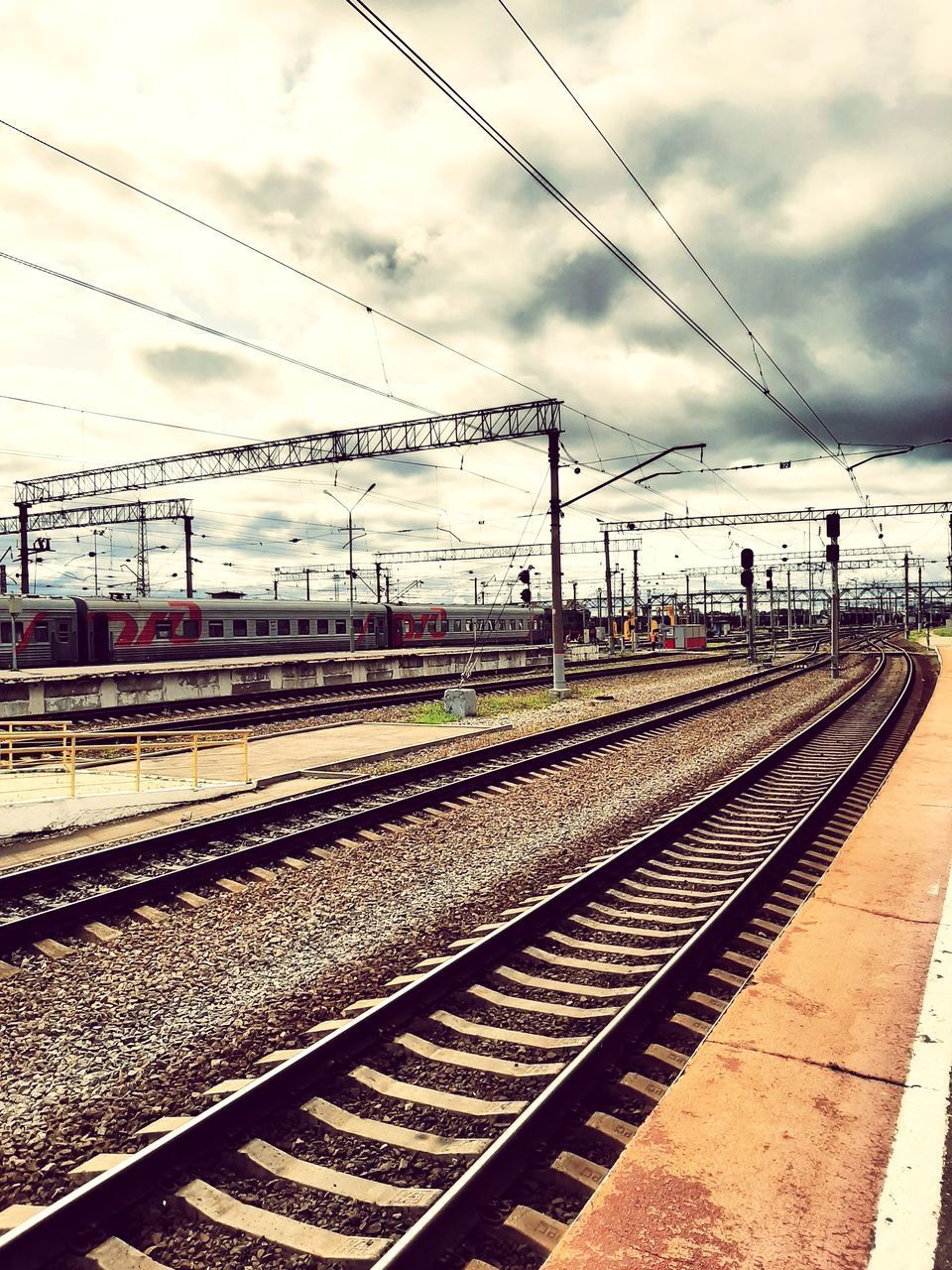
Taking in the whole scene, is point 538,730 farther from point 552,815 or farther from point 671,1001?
point 671,1001

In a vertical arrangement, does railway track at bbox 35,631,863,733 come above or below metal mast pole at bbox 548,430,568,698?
below

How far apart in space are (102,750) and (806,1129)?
12.8m

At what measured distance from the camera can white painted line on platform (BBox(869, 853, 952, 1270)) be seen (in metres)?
2.79

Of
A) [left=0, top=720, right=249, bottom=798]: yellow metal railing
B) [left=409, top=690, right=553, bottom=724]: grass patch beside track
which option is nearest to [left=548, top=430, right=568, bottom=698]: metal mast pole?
[left=409, top=690, right=553, bottom=724]: grass patch beside track

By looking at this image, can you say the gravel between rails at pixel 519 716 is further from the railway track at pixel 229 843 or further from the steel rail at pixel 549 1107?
the steel rail at pixel 549 1107

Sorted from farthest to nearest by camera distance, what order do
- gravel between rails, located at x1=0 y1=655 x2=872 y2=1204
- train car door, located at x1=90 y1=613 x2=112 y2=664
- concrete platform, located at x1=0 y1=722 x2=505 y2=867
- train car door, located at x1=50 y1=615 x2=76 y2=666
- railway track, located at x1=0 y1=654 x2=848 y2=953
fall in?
train car door, located at x1=90 y1=613 x2=112 y2=664 < train car door, located at x1=50 y1=615 x2=76 y2=666 < concrete platform, located at x1=0 y1=722 x2=505 y2=867 < railway track, located at x1=0 y1=654 x2=848 y2=953 < gravel between rails, located at x1=0 y1=655 x2=872 y2=1204

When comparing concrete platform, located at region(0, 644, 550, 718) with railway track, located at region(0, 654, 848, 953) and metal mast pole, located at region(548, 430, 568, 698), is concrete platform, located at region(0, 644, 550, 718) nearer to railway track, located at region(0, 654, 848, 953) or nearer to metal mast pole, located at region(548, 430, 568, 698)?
metal mast pole, located at region(548, 430, 568, 698)

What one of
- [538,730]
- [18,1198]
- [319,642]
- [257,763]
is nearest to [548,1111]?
[18,1198]

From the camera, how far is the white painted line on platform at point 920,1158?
2.79 meters

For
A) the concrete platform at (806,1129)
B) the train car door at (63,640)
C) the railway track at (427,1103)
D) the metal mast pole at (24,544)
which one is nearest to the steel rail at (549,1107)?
the railway track at (427,1103)

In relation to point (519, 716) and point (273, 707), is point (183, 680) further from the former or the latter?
point (519, 716)

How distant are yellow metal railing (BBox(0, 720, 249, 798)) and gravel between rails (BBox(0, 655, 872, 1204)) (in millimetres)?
3949

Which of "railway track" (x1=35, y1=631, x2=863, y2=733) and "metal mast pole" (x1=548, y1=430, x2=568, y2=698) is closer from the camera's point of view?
"railway track" (x1=35, y1=631, x2=863, y2=733)

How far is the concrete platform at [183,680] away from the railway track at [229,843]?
1307cm
